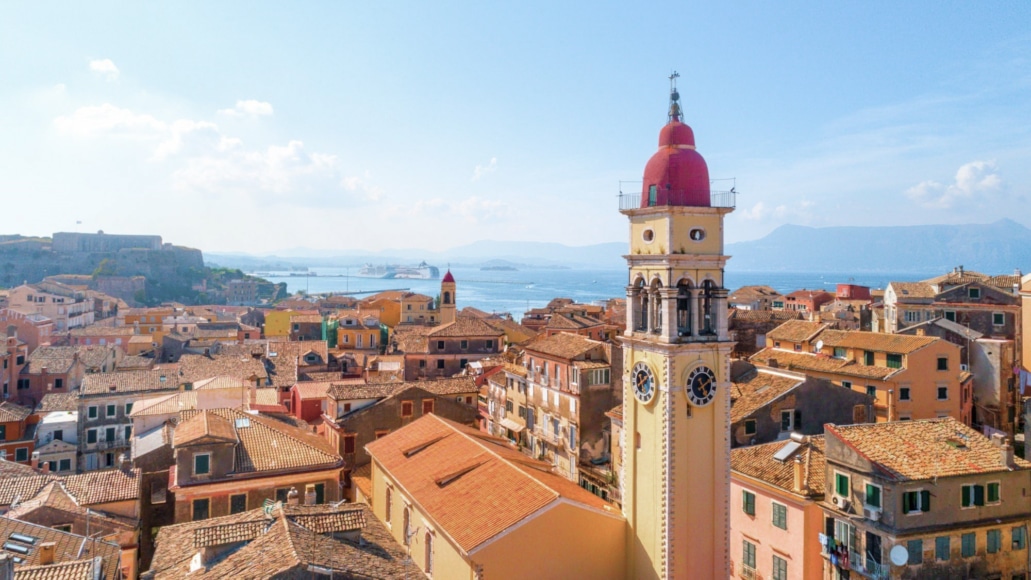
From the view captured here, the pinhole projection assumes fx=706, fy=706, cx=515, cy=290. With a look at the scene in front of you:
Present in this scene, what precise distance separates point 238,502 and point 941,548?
75.3 ft

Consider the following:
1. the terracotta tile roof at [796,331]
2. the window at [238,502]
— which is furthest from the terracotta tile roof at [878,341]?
the window at [238,502]

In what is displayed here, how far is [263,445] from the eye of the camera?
87.6ft

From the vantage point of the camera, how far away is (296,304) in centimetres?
12250

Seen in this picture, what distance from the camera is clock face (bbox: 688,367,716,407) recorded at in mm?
19109

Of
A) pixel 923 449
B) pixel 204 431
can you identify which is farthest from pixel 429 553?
pixel 923 449

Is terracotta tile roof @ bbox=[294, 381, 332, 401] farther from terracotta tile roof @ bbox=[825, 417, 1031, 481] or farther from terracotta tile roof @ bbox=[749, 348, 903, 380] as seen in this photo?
terracotta tile roof @ bbox=[825, 417, 1031, 481]

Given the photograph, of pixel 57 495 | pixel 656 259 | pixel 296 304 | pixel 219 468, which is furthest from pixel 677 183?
pixel 296 304

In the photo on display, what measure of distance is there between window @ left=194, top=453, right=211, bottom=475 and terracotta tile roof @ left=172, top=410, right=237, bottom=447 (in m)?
0.49

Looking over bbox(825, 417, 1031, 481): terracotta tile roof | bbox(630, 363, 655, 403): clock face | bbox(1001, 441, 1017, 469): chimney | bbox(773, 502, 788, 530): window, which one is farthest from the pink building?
bbox(630, 363, 655, 403): clock face

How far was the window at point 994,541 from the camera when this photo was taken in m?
22.0

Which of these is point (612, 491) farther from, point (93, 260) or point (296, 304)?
point (93, 260)

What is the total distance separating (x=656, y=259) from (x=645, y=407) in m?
4.18

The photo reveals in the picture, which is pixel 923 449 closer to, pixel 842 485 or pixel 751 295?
pixel 842 485

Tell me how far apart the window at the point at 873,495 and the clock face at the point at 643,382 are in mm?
7951
